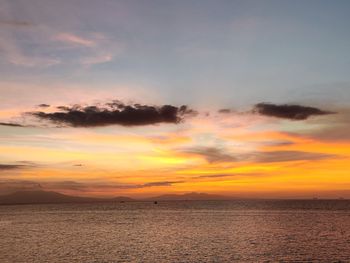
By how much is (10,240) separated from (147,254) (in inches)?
1371

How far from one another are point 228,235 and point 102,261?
3686 cm

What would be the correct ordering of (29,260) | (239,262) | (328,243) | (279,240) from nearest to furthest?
(239,262)
(29,260)
(328,243)
(279,240)

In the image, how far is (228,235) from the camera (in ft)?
276

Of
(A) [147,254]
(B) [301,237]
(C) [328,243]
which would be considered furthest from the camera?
(B) [301,237]

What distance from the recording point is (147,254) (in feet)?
196

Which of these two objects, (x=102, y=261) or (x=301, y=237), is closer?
(x=102, y=261)

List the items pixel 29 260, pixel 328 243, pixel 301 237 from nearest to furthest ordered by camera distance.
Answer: pixel 29 260
pixel 328 243
pixel 301 237

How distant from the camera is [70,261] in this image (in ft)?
179

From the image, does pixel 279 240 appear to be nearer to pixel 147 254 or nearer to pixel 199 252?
pixel 199 252

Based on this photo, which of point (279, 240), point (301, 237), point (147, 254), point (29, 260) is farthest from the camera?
point (301, 237)

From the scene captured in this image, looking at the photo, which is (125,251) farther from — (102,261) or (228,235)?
(228,235)

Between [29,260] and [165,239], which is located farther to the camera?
[165,239]

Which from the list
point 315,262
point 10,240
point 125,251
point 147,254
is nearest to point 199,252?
point 147,254

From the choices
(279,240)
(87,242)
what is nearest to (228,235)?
(279,240)
